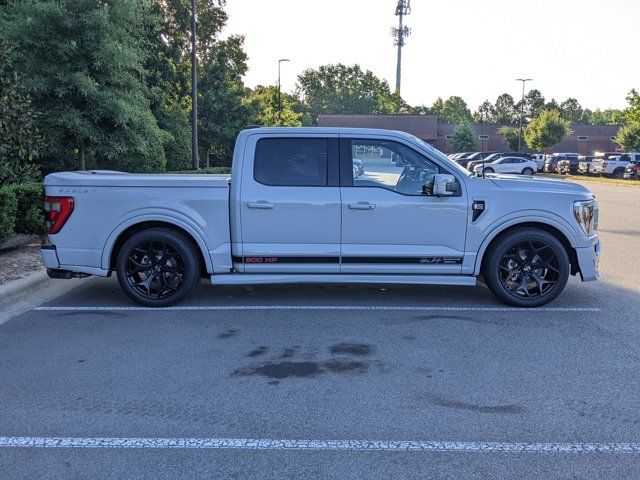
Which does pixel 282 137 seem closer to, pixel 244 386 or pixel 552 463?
pixel 244 386

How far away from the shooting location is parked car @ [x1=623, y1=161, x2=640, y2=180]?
37.0 m

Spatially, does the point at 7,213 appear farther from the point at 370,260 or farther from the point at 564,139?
the point at 564,139

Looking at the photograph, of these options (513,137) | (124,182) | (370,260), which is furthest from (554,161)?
(124,182)

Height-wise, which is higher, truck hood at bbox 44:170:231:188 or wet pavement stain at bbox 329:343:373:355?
truck hood at bbox 44:170:231:188

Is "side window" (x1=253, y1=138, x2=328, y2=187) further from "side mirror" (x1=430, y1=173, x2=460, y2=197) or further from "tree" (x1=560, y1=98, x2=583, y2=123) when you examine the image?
"tree" (x1=560, y1=98, x2=583, y2=123)

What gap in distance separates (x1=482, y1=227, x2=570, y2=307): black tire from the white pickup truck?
0.01 meters

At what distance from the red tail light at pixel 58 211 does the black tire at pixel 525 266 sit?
14.8ft

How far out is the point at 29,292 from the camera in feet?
22.9

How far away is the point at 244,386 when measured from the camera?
424cm

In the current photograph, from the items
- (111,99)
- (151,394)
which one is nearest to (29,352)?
(151,394)

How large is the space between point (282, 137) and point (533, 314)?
129 inches

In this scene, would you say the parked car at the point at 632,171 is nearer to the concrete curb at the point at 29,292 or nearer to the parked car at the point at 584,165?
the parked car at the point at 584,165

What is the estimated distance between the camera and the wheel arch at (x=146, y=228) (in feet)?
20.4

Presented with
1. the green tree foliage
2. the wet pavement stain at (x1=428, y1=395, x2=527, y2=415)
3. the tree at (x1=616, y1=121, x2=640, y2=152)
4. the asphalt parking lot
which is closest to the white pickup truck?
Answer: the asphalt parking lot
